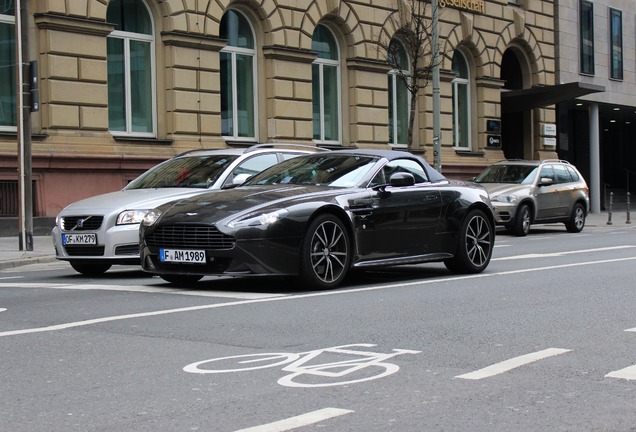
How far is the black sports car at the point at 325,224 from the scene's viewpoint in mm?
10164

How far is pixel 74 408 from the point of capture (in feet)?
17.5

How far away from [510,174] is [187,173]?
43.7 feet

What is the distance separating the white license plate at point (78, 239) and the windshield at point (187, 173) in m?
1.44

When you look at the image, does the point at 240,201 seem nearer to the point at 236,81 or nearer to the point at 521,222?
the point at 521,222

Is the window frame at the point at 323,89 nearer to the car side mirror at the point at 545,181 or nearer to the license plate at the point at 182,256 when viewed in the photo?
the car side mirror at the point at 545,181

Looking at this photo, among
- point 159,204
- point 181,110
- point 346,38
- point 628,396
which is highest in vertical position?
point 346,38

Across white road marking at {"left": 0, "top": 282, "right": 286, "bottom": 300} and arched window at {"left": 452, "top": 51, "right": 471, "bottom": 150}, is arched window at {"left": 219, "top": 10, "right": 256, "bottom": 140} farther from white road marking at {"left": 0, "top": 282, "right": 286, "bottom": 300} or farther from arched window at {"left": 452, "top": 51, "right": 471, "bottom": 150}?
white road marking at {"left": 0, "top": 282, "right": 286, "bottom": 300}

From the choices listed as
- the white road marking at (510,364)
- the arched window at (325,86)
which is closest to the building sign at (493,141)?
the arched window at (325,86)

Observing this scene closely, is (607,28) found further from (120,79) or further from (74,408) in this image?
(74,408)

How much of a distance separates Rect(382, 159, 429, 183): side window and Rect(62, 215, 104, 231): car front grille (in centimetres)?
354

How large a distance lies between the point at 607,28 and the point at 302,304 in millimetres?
37768

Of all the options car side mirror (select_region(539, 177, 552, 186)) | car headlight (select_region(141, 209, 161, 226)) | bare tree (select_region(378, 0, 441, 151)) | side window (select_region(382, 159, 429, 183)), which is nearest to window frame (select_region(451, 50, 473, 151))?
bare tree (select_region(378, 0, 441, 151))

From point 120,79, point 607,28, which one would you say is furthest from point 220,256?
point 607,28

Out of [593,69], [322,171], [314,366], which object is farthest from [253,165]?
[593,69]
